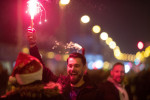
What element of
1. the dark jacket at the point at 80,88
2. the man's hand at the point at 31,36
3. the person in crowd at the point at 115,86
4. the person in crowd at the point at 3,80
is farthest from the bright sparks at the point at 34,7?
the person in crowd at the point at 3,80

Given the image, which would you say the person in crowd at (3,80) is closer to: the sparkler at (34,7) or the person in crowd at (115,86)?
the sparkler at (34,7)

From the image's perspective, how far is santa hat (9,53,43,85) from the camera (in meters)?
3.80

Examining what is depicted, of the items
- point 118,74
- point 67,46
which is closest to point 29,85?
point 118,74

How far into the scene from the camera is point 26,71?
3.83 meters

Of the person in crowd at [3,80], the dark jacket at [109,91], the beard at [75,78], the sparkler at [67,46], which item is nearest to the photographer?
the beard at [75,78]

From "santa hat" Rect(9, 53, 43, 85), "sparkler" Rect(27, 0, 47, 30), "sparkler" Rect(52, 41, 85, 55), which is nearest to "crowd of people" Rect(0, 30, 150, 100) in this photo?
"santa hat" Rect(9, 53, 43, 85)

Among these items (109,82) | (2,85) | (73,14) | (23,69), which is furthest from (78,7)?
(23,69)

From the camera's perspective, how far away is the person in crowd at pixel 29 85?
369 cm

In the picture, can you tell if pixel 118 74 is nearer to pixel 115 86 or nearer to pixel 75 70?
pixel 115 86

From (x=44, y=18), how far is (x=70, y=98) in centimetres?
293

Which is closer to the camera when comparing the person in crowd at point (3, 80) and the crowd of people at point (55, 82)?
the crowd of people at point (55, 82)

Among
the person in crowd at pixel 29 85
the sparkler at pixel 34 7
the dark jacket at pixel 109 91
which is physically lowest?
the dark jacket at pixel 109 91

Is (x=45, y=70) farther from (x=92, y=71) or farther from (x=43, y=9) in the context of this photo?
(x=92, y=71)

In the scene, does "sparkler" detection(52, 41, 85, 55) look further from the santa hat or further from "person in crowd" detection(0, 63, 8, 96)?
the santa hat
